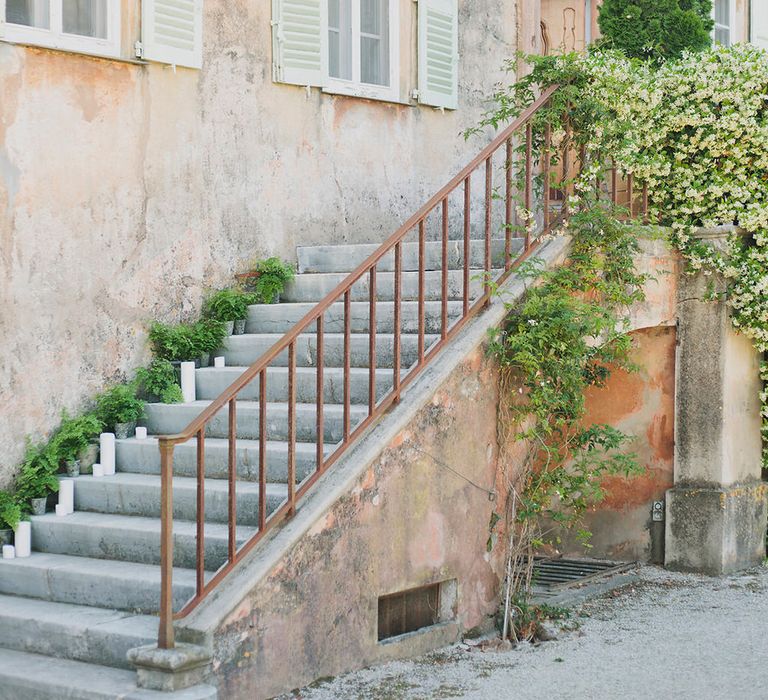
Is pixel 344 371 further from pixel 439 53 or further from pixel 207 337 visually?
pixel 439 53

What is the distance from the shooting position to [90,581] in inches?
222

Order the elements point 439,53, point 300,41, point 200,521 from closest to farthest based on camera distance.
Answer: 1. point 200,521
2. point 300,41
3. point 439,53

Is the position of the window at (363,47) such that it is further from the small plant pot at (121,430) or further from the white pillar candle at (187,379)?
the small plant pot at (121,430)

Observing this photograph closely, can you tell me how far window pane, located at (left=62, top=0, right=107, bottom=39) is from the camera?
6695 millimetres

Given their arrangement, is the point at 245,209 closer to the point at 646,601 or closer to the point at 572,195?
the point at 572,195

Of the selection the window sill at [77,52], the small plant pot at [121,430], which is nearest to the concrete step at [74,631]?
the small plant pot at [121,430]

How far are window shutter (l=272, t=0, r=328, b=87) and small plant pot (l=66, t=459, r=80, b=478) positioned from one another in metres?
2.97

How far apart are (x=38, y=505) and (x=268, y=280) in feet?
7.16

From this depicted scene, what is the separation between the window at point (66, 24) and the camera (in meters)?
6.39

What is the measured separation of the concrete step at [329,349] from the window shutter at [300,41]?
1.89 metres

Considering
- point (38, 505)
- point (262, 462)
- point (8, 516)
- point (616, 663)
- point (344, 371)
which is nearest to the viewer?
point (262, 462)

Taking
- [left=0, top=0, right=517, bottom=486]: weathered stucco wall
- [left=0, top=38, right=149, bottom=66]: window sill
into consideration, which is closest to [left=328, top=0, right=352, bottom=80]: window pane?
[left=0, top=0, right=517, bottom=486]: weathered stucco wall

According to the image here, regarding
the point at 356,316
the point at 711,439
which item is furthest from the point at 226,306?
the point at 711,439

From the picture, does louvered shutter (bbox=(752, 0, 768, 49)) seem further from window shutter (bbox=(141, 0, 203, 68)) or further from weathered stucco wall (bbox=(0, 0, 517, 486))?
window shutter (bbox=(141, 0, 203, 68))
